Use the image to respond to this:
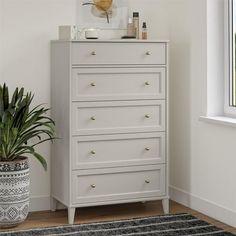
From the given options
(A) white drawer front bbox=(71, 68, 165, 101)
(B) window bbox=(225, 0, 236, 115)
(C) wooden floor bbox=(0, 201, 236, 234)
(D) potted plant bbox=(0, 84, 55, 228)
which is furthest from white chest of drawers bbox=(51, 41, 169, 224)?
(B) window bbox=(225, 0, 236, 115)

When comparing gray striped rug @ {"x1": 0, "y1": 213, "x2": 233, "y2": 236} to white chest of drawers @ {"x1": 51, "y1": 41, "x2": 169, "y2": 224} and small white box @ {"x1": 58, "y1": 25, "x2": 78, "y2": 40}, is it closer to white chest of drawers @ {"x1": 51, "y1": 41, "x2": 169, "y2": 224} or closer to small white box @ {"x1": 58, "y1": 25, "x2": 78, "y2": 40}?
white chest of drawers @ {"x1": 51, "y1": 41, "x2": 169, "y2": 224}

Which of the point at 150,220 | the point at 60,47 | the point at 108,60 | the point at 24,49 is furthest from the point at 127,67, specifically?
the point at 150,220

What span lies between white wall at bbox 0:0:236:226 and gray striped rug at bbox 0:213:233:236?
8.8 inches

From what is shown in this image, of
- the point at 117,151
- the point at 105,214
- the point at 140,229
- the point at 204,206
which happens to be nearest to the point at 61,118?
the point at 117,151

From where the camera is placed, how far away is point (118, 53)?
415cm

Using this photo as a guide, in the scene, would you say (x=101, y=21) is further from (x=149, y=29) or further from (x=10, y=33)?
(x=10, y=33)

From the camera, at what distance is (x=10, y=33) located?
429 cm

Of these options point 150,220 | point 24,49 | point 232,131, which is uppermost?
point 24,49

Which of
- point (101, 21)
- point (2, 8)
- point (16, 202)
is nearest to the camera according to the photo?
point (16, 202)

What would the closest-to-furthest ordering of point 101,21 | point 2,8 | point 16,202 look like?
point 16,202
point 2,8
point 101,21

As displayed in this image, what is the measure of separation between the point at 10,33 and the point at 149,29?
44.9 inches

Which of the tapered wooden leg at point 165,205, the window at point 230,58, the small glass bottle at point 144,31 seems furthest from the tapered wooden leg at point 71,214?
the small glass bottle at point 144,31

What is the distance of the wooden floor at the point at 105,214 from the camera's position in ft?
13.6

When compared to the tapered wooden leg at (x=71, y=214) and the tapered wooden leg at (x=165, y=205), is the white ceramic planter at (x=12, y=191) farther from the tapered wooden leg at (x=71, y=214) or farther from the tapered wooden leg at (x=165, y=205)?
the tapered wooden leg at (x=165, y=205)
